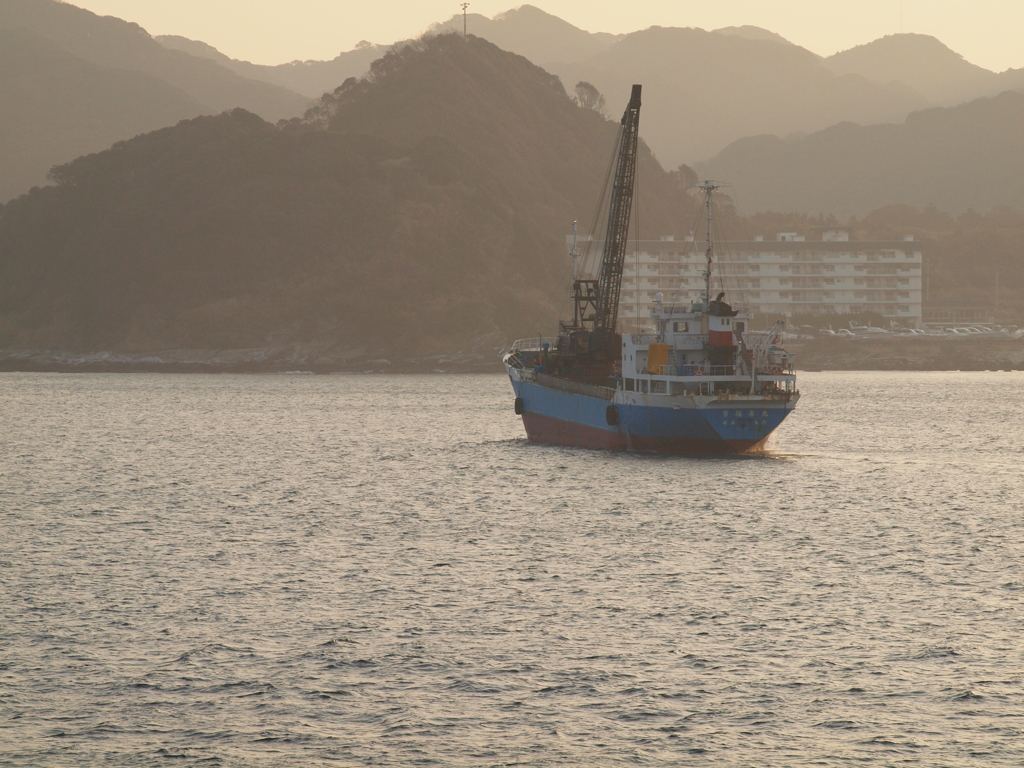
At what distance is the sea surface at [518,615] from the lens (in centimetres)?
2298

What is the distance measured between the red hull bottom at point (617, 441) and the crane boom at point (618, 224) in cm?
1270

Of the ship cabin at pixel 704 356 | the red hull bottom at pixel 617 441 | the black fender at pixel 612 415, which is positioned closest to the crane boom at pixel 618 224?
the red hull bottom at pixel 617 441

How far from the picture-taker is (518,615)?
33.4m

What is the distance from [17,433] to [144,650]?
8782cm

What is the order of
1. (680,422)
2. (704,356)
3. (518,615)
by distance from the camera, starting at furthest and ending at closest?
1. (704,356)
2. (680,422)
3. (518,615)

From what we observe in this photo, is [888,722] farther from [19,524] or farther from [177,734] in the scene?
[19,524]

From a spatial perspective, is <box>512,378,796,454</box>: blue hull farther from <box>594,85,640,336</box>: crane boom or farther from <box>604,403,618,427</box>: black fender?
<box>594,85,640,336</box>: crane boom

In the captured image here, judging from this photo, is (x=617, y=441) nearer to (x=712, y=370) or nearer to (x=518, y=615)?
(x=712, y=370)

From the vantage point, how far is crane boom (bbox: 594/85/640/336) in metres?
99.3

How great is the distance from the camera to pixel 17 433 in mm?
108375

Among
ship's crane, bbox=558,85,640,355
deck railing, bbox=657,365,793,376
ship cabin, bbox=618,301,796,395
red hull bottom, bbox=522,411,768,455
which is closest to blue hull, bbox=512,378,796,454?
red hull bottom, bbox=522,411,768,455

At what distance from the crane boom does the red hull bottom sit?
12705 millimetres

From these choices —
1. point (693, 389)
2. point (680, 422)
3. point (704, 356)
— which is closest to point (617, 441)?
point (680, 422)

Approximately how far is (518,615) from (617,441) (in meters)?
44.3
